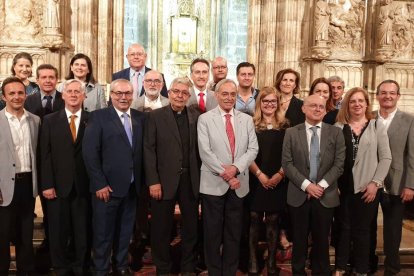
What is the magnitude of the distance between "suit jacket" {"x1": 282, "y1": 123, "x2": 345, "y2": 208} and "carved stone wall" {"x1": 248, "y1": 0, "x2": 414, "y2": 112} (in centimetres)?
493

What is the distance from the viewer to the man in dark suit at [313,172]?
3541 mm

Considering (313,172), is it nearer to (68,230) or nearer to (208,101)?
(208,101)

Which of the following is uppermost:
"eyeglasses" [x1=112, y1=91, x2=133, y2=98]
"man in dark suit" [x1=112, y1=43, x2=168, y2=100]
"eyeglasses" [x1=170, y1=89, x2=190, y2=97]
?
"man in dark suit" [x1=112, y1=43, x2=168, y2=100]

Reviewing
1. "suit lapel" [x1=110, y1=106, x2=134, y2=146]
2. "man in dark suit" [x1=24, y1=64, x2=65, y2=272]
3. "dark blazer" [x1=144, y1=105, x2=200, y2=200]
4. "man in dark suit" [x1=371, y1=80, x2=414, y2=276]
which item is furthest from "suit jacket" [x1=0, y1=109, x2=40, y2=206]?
"man in dark suit" [x1=371, y1=80, x2=414, y2=276]

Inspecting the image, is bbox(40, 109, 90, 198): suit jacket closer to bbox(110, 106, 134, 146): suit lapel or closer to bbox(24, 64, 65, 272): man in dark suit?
bbox(110, 106, 134, 146): suit lapel

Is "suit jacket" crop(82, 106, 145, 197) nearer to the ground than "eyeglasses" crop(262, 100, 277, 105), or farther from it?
nearer to the ground

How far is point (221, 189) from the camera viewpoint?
3.55 m

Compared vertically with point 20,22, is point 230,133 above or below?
below

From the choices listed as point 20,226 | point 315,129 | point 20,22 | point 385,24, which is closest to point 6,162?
point 20,226

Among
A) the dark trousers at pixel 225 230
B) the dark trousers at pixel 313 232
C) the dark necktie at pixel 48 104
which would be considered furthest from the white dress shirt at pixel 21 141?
the dark trousers at pixel 313 232

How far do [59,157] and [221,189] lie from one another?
1244mm

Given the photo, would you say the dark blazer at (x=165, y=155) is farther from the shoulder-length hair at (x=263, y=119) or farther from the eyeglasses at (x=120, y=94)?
the shoulder-length hair at (x=263, y=119)

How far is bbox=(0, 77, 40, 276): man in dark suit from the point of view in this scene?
3.37m

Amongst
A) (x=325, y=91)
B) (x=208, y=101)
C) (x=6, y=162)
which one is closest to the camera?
(x=6, y=162)
